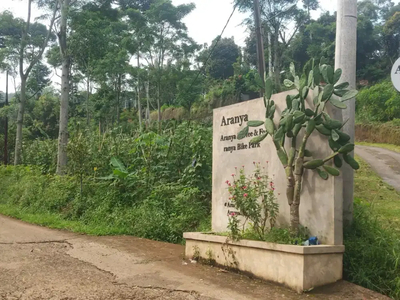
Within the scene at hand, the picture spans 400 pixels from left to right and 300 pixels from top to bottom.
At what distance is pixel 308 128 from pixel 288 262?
1.61 meters

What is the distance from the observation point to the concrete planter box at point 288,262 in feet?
15.5

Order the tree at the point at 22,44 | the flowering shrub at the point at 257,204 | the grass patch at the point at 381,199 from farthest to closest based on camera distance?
the tree at the point at 22,44
the grass patch at the point at 381,199
the flowering shrub at the point at 257,204

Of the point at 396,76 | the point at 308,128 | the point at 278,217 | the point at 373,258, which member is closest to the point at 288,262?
the point at 278,217

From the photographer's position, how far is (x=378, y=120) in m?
27.9

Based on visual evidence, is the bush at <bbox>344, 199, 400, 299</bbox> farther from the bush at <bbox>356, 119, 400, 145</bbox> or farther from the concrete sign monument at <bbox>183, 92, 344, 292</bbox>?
the bush at <bbox>356, 119, 400, 145</bbox>

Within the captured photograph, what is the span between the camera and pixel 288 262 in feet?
16.0

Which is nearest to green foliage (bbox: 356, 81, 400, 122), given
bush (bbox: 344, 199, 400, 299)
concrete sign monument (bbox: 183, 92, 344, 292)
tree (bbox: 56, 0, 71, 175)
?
tree (bbox: 56, 0, 71, 175)

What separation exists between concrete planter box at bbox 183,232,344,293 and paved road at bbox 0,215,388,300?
0.39 ft

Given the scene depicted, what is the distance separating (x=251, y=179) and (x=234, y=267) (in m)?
1.31

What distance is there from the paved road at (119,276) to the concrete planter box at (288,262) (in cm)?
12

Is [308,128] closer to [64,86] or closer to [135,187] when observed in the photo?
[135,187]

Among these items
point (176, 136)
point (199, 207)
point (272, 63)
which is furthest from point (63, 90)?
point (272, 63)

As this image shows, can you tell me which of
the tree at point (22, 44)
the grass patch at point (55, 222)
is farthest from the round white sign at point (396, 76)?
the tree at point (22, 44)

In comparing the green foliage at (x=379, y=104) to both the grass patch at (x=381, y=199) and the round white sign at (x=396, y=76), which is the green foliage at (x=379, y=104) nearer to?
the grass patch at (x=381, y=199)
